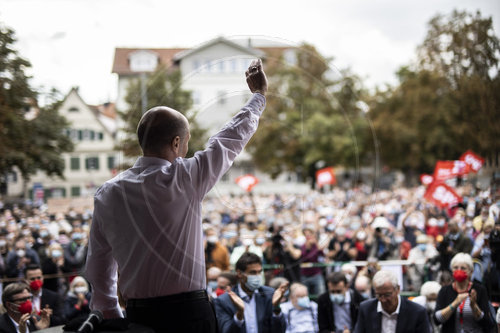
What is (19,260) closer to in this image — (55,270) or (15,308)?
(55,270)

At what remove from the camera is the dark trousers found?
7.37ft

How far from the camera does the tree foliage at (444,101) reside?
959 centimetres

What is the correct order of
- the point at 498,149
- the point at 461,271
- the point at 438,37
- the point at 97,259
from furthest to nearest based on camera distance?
1. the point at 438,37
2. the point at 498,149
3. the point at 461,271
4. the point at 97,259

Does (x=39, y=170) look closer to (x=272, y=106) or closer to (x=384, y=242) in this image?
(x=272, y=106)

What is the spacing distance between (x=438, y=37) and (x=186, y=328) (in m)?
20.4

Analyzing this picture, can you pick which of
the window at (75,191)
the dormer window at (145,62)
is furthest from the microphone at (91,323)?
the window at (75,191)

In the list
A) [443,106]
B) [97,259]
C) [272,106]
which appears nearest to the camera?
[97,259]

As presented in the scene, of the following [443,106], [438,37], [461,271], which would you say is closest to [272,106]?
[461,271]

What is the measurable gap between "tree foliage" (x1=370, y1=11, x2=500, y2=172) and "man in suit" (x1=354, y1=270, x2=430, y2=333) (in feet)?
18.0

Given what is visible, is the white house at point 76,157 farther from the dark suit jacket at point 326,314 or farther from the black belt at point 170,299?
the black belt at point 170,299

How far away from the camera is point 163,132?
229cm

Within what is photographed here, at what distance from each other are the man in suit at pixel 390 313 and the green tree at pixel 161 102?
1.88 m

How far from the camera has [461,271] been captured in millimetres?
5008

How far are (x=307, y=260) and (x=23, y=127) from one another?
5645mm
